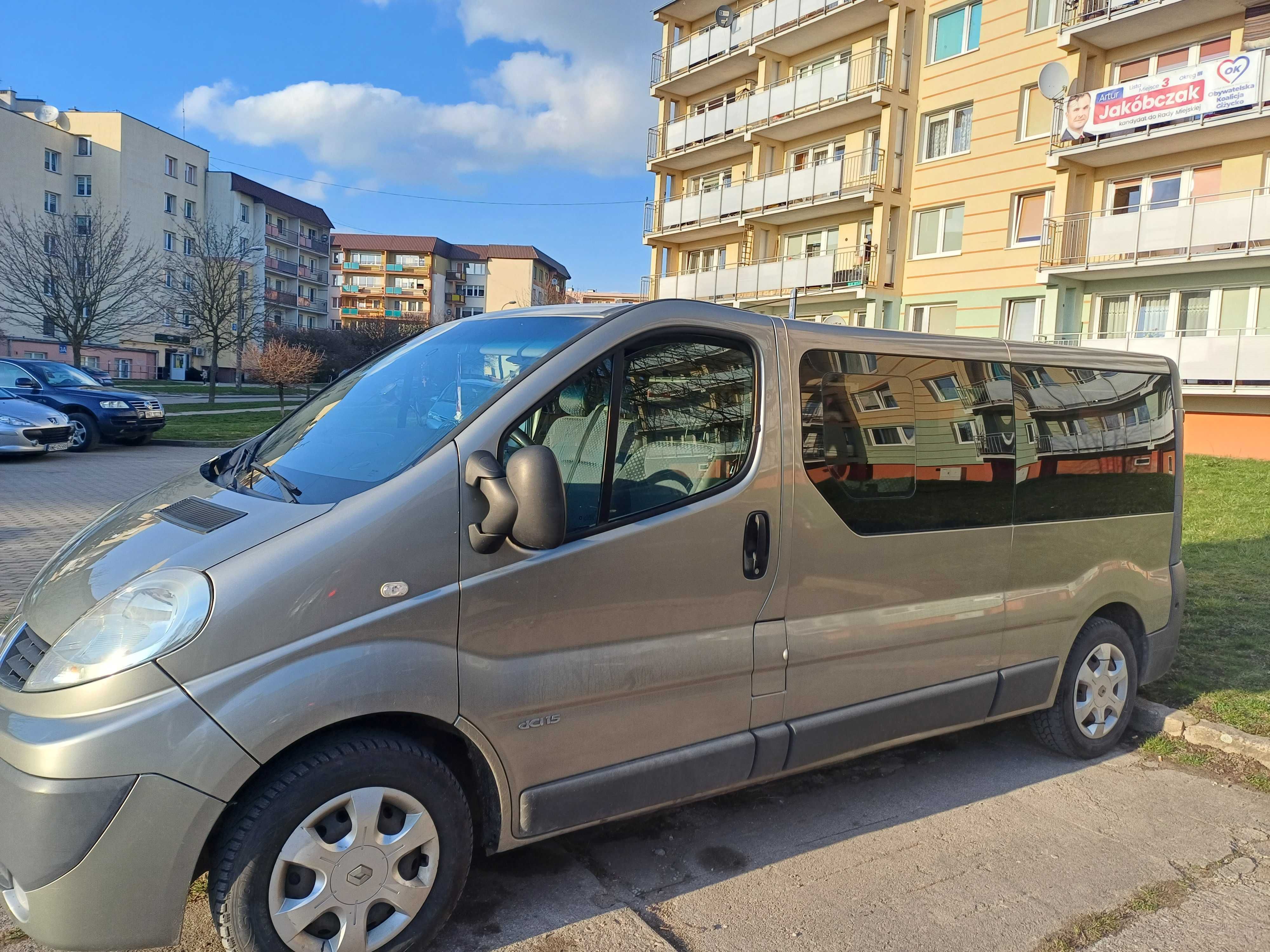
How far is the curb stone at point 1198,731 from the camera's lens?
4.57 metres

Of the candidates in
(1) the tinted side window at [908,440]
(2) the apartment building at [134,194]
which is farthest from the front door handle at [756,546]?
(2) the apartment building at [134,194]

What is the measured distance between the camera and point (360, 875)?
2533mm

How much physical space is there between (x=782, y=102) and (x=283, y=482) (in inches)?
1118

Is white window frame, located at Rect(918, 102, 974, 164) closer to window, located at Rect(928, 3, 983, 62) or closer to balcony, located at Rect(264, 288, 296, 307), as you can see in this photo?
window, located at Rect(928, 3, 983, 62)

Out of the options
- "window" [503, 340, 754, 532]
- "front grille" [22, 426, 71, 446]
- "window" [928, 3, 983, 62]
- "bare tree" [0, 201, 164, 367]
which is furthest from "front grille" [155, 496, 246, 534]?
"bare tree" [0, 201, 164, 367]

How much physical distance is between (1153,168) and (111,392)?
22334 millimetres

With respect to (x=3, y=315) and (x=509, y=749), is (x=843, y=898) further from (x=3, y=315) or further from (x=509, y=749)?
(x=3, y=315)

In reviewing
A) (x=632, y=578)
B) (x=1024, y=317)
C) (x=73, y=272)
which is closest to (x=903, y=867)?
(x=632, y=578)

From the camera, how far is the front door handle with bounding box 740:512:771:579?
3205 mm

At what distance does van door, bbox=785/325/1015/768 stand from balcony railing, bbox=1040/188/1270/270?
17.5m

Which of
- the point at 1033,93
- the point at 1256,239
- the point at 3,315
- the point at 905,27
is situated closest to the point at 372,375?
the point at 1256,239

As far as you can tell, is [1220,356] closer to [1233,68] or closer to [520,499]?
[1233,68]

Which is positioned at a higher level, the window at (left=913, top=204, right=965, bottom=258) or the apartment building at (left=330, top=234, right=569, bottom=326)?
the apartment building at (left=330, top=234, right=569, bottom=326)

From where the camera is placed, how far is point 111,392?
17750 mm
